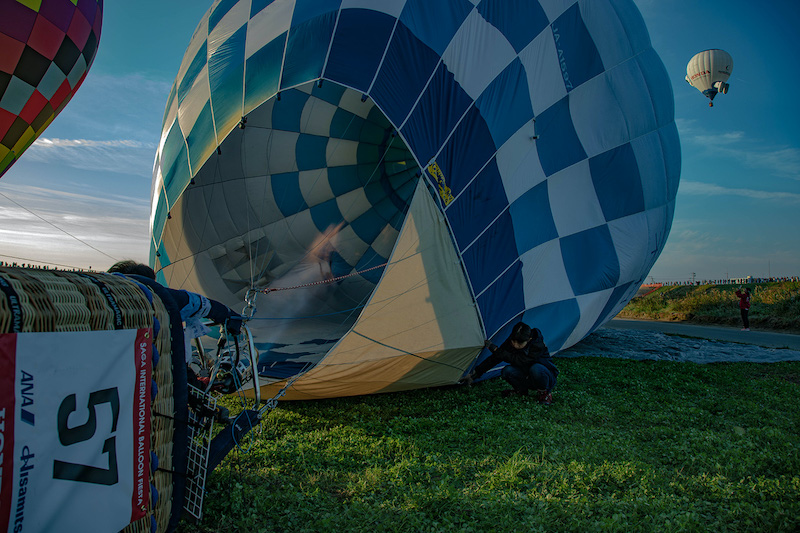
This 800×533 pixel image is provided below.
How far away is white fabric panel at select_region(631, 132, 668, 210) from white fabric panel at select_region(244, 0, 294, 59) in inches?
149

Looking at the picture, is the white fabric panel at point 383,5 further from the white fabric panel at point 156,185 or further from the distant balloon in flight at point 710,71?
the distant balloon in flight at point 710,71

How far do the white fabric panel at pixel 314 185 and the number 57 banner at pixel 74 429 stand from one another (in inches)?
199

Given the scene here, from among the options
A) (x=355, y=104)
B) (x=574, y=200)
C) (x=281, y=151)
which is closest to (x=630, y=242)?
(x=574, y=200)

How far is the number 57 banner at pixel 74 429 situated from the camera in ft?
3.96

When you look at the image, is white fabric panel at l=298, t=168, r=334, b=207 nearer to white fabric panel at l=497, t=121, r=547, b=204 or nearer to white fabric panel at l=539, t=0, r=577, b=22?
white fabric panel at l=497, t=121, r=547, b=204

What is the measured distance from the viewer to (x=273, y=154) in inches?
237

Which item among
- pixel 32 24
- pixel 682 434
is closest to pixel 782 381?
pixel 682 434

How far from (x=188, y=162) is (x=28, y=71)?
13.1 ft

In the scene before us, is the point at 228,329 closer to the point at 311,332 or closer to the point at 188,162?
the point at 188,162

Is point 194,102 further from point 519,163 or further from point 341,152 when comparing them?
point 519,163

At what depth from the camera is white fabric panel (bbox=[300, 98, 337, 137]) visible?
6.03 metres

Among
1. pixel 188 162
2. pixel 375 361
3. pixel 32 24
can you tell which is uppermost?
pixel 32 24

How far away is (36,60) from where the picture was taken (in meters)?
6.36

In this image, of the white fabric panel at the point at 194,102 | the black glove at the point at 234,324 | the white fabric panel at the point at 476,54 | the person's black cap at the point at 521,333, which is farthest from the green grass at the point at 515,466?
the white fabric panel at the point at 194,102
